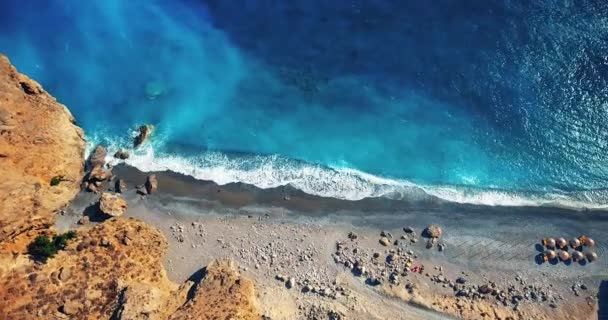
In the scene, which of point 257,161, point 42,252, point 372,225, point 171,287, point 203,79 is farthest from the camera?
point 203,79

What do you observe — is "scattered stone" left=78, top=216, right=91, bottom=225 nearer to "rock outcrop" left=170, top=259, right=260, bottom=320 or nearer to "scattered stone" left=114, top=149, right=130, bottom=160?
"scattered stone" left=114, top=149, right=130, bottom=160

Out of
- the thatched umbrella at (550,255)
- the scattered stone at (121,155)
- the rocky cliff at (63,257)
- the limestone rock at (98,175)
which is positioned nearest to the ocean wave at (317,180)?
the scattered stone at (121,155)

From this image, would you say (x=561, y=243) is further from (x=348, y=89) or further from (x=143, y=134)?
(x=143, y=134)

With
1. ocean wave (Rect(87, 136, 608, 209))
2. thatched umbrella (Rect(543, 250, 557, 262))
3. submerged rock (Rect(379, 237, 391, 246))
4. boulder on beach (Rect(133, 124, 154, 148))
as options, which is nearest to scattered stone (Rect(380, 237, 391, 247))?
submerged rock (Rect(379, 237, 391, 246))

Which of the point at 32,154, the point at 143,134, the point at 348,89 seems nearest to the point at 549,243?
the point at 348,89

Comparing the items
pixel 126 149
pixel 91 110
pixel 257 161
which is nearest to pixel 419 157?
pixel 257 161

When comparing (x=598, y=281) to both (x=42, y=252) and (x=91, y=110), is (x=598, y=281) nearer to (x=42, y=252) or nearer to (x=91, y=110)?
(x=42, y=252)

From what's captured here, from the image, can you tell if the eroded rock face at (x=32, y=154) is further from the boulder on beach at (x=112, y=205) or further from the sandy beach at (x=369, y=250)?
the sandy beach at (x=369, y=250)
